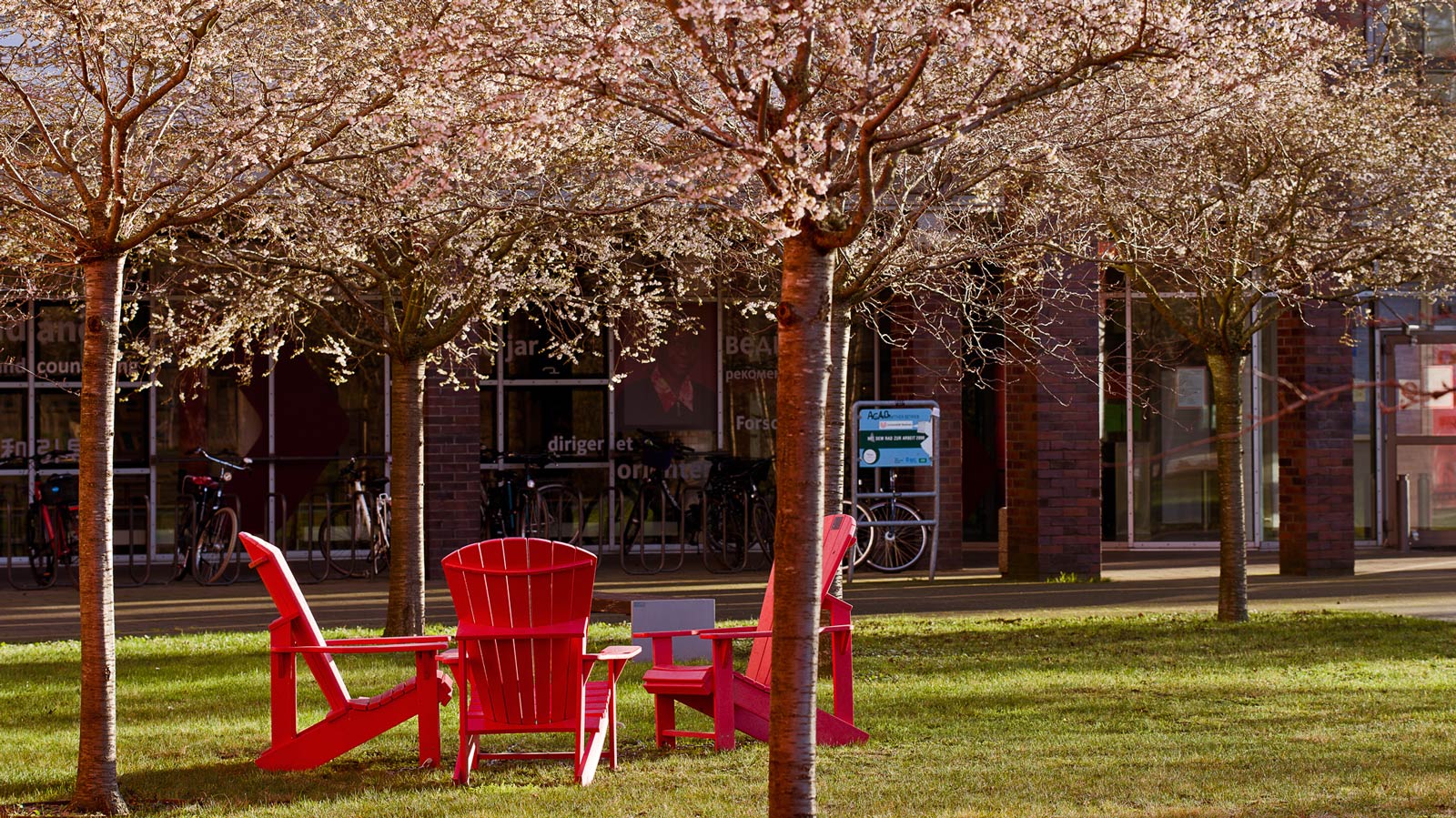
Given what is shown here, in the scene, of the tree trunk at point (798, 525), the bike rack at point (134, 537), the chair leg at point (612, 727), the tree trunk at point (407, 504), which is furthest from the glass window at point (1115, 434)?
the tree trunk at point (798, 525)

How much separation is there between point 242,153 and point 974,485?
1509 centimetres

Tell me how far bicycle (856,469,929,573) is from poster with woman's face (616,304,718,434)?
2.34 meters

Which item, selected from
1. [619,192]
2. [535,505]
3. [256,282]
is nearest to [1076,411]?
[535,505]

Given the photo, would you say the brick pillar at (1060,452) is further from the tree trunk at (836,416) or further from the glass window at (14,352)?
the glass window at (14,352)

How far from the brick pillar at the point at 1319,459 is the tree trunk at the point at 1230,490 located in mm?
4169

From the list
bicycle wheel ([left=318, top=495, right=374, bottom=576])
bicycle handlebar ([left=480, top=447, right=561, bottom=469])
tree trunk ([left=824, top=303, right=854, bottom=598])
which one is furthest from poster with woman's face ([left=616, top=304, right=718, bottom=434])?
tree trunk ([left=824, top=303, right=854, bottom=598])

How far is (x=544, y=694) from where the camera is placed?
6.57 m

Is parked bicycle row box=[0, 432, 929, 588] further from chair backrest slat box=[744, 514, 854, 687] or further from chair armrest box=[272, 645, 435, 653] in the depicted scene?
chair armrest box=[272, 645, 435, 653]

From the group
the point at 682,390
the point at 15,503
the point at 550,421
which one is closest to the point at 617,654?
the point at 550,421

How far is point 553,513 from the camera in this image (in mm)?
16594

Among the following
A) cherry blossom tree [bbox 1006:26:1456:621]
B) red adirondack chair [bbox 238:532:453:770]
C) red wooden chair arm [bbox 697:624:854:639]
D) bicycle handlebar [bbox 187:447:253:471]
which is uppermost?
cherry blossom tree [bbox 1006:26:1456:621]

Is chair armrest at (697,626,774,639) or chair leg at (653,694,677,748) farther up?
chair armrest at (697,626,774,639)

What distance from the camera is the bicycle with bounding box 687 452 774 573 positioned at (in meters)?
15.7

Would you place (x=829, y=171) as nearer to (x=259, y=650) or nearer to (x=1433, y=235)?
(x=259, y=650)
